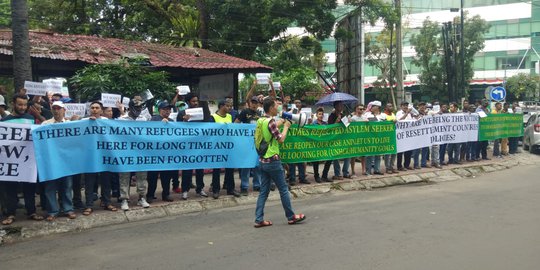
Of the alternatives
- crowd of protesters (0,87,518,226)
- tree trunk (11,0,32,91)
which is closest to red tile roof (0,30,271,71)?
crowd of protesters (0,87,518,226)

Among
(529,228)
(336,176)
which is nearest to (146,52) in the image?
(336,176)

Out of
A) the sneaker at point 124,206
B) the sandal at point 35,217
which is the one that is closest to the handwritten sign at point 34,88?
the sandal at point 35,217

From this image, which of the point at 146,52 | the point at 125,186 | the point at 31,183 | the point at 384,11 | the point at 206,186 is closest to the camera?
the point at 31,183

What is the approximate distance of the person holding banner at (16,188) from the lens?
6727 mm

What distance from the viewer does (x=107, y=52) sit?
12672mm

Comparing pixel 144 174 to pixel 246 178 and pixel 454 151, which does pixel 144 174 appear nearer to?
pixel 246 178

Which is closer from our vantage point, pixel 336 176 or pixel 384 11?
pixel 336 176

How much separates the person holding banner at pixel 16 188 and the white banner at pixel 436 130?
7900 mm

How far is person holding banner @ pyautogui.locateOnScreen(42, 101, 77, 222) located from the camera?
269 inches

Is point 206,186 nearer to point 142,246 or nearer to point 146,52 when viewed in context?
point 142,246

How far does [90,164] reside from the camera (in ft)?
23.5

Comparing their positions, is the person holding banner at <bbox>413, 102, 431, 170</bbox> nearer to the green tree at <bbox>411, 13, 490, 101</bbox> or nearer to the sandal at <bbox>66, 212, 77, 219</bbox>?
the sandal at <bbox>66, 212, 77, 219</bbox>

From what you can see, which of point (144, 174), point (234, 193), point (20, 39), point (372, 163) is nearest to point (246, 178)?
point (234, 193)

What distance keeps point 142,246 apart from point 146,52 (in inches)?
354
